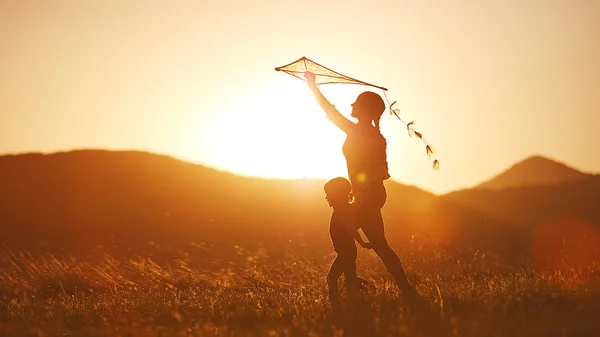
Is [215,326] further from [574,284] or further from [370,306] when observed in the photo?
[574,284]

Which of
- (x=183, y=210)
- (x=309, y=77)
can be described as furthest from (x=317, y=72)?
(x=183, y=210)

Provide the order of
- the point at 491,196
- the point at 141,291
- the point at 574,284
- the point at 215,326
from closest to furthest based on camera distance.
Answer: the point at 215,326
the point at 574,284
the point at 141,291
the point at 491,196

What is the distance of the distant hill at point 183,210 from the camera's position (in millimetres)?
25359

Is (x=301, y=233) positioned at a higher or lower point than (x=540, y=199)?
lower

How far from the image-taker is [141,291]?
37.0 ft

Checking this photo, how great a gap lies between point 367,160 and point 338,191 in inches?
19.9

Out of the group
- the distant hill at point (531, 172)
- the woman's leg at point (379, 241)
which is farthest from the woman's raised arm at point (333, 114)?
the distant hill at point (531, 172)

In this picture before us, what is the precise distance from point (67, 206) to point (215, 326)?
913 inches

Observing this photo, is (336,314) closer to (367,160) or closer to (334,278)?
(334,278)

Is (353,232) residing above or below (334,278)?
above

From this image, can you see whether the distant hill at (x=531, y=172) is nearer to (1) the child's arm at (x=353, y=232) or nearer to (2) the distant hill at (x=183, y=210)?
(2) the distant hill at (x=183, y=210)

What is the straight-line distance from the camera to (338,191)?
842cm

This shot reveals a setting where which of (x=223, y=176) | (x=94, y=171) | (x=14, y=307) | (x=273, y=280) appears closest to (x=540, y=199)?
(x=223, y=176)

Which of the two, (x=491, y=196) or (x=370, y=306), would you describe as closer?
(x=370, y=306)
